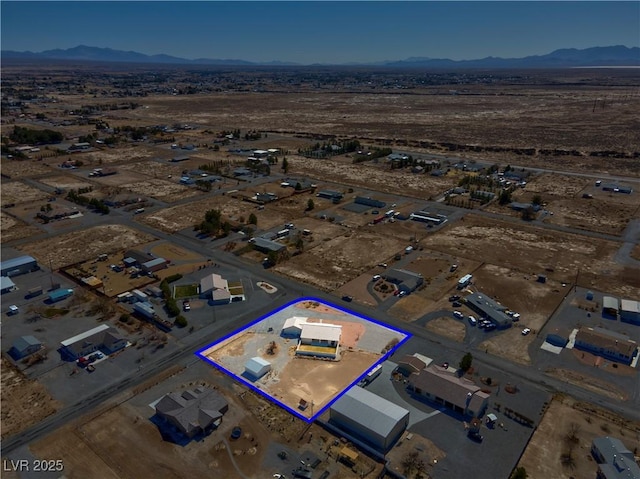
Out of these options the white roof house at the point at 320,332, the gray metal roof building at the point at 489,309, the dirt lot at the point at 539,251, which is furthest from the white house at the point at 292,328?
the dirt lot at the point at 539,251

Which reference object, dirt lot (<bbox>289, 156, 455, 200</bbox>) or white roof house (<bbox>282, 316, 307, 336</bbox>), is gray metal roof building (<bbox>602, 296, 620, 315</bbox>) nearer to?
white roof house (<bbox>282, 316, 307, 336</bbox>)

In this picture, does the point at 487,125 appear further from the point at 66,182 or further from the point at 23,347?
the point at 23,347

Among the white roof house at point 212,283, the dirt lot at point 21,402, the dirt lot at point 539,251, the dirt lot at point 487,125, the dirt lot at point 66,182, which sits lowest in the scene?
the dirt lot at point 21,402

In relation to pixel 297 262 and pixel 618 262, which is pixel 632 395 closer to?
pixel 618 262

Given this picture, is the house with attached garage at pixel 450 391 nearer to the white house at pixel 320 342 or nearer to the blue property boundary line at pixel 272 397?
the blue property boundary line at pixel 272 397

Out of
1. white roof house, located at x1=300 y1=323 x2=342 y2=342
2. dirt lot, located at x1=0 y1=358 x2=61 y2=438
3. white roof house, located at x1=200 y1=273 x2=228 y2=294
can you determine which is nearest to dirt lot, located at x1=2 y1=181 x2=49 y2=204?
white roof house, located at x1=200 y1=273 x2=228 y2=294
